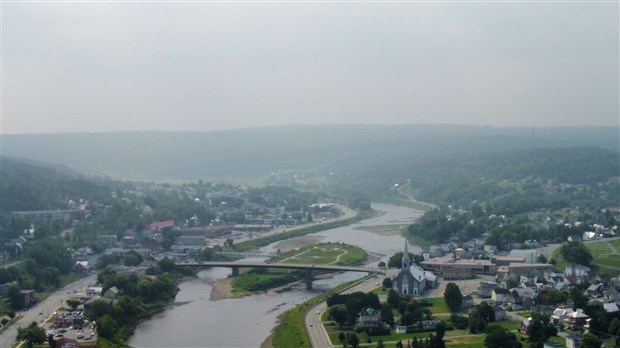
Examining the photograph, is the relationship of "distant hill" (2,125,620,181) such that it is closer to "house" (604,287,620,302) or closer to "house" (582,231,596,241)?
"house" (582,231,596,241)

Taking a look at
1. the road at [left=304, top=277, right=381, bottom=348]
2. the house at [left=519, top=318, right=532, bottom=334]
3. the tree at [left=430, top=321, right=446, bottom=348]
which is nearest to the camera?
the tree at [left=430, top=321, right=446, bottom=348]

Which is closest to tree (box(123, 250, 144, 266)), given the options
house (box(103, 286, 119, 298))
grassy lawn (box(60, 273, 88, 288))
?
grassy lawn (box(60, 273, 88, 288))

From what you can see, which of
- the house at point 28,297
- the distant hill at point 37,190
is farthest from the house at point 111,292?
the distant hill at point 37,190

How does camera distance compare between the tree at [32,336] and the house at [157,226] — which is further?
the house at [157,226]

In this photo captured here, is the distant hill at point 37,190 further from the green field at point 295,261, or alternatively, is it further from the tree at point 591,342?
the tree at point 591,342

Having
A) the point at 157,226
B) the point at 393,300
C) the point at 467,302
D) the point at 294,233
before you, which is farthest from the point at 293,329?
the point at 294,233

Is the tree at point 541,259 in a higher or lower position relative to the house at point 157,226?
higher

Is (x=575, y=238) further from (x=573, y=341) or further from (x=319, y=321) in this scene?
(x=573, y=341)
